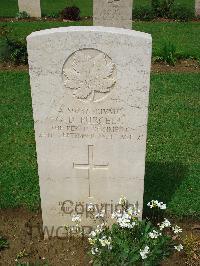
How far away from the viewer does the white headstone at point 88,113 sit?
355 cm

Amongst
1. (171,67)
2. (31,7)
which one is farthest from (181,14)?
(171,67)

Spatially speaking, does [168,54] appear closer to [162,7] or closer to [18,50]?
[18,50]

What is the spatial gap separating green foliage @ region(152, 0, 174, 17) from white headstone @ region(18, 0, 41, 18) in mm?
3979

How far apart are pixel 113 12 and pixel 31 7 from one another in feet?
18.1

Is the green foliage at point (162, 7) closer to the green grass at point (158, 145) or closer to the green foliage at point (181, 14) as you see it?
the green foliage at point (181, 14)

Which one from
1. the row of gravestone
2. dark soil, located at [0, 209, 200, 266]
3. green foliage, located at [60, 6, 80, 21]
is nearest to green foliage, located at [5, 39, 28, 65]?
the row of gravestone

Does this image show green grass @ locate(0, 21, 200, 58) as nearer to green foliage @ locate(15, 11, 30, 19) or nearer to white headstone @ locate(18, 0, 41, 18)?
green foliage @ locate(15, 11, 30, 19)

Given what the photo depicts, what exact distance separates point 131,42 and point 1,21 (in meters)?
11.8

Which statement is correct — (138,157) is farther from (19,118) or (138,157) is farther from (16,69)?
(16,69)

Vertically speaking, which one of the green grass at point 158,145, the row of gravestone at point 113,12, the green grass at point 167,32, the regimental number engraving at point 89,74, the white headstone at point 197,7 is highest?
the regimental number engraving at point 89,74

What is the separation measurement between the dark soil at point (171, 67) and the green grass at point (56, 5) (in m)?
6.32

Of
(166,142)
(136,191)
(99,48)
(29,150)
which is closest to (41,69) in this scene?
(99,48)

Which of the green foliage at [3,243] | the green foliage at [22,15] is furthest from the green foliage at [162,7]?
the green foliage at [3,243]

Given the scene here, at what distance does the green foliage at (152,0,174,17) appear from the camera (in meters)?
14.9
